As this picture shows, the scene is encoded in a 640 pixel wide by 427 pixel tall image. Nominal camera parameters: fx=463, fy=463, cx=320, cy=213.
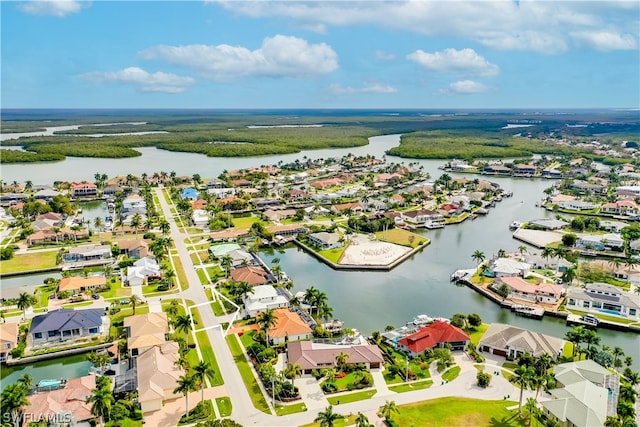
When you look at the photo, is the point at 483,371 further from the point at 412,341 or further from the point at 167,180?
the point at 167,180

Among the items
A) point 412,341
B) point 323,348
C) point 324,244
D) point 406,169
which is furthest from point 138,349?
point 406,169

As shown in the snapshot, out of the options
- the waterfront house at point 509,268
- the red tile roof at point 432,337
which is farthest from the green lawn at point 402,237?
the red tile roof at point 432,337

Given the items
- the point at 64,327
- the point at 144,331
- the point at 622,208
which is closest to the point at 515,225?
the point at 622,208

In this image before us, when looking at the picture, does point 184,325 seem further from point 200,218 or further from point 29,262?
point 200,218

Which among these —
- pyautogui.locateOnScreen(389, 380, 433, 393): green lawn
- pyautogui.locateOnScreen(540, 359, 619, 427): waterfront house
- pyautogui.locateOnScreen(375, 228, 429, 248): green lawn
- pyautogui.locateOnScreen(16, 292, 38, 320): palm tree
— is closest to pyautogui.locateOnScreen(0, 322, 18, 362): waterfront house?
pyautogui.locateOnScreen(16, 292, 38, 320): palm tree

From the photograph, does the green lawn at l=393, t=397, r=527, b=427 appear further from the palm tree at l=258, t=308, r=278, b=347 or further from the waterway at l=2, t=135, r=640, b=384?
the palm tree at l=258, t=308, r=278, b=347
